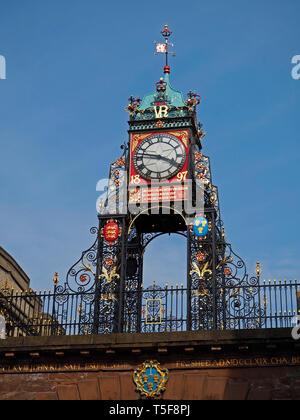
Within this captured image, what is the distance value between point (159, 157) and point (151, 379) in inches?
297

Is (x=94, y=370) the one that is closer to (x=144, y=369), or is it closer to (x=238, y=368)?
(x=144, y=369)

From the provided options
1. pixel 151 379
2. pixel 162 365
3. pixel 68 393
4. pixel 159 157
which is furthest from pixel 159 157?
pixel 68 393

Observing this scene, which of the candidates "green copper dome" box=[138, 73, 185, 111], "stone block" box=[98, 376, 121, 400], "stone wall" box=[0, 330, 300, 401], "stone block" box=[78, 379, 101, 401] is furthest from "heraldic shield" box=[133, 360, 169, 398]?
"green copper dome" box=[138, 73, 185, 111]

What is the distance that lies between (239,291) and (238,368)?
262cm

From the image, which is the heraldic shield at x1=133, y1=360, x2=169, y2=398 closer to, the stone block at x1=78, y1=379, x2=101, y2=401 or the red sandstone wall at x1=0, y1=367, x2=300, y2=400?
the red sandstone wall at x1=0, y1=367, x2=300, y2=400

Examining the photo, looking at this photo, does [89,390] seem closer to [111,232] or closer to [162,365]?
[162,365]

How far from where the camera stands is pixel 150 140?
26719 millimetres

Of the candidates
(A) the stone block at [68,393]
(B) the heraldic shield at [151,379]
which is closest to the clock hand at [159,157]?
(B) the heraldic shield at [151,379]

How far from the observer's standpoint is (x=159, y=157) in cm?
2638

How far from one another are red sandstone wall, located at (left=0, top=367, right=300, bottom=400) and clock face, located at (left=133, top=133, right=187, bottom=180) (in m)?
6.81

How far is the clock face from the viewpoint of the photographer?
2614 centimetres

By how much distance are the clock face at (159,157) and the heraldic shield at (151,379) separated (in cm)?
653

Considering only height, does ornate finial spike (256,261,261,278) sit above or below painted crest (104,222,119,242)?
below
